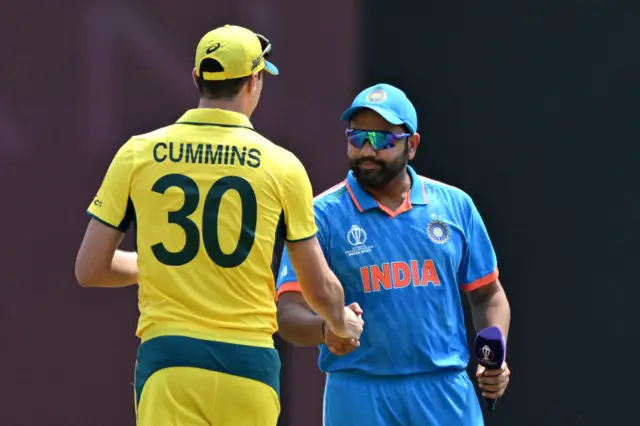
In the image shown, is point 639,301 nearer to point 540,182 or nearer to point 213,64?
point 540,182

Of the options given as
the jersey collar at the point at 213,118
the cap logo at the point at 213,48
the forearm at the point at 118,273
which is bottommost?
the forearm at the point at 118,273

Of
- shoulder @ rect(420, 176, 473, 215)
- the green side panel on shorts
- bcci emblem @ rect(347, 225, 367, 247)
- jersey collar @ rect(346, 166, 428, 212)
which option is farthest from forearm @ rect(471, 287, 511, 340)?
the green side panel on shorts

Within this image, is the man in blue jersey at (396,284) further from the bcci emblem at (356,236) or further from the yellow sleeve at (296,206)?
the yellow sleeve at (296,206)

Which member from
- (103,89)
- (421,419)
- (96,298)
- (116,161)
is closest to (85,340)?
(96,298)

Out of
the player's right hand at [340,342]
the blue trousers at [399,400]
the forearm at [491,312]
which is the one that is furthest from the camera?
the forearm at [491,312]

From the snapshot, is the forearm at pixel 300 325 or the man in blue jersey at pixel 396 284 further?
the man in blue jersey at pixel 396 284

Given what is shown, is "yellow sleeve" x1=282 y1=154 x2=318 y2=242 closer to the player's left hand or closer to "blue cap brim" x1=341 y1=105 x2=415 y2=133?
"blue cap brim" x1=341 y1=105 x2=415 y2=133

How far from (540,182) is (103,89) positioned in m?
2.40

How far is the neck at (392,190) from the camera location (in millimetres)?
A: 5054

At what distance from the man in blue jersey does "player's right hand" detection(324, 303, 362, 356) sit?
19 centimetres

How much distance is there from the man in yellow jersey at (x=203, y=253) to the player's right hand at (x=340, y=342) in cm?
37

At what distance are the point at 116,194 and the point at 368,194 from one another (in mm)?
1377

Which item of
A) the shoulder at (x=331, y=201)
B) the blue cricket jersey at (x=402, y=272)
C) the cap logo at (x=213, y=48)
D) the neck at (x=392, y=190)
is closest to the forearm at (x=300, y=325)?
the blue cricket jersey at (x=402, y=272)

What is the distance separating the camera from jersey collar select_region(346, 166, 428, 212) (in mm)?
5000
